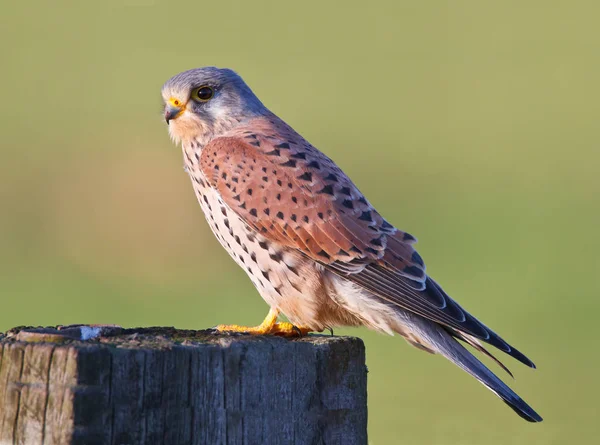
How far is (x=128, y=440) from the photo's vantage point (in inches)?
128

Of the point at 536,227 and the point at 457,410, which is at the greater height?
the point at 536,227

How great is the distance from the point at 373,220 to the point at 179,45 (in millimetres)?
16388

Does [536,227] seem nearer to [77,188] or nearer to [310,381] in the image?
[77,188]

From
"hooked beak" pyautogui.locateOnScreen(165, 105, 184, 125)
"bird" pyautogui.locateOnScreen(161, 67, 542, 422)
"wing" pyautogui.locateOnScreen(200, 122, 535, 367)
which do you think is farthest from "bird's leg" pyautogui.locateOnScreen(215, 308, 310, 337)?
"hooked beak" pyautogui.locateOnScreen(165, 105, 184, 125)

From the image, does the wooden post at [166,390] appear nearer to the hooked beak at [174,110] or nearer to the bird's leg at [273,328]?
the bird's leg at [273,328]

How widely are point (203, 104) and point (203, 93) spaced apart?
0.08 metres

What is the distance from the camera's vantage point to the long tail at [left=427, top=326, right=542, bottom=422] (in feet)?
14.7

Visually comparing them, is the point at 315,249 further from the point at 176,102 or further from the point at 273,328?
the point at 176,102

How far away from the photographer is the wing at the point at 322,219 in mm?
5152

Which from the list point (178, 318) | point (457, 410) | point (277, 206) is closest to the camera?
point (277, 206)

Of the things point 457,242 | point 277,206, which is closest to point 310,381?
point 277,206

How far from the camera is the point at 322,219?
539 cm

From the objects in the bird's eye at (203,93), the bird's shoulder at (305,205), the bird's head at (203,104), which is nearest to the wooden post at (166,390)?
the bird's shoulder at (305,205)

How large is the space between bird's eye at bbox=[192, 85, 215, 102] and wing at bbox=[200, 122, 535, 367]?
0.62m
